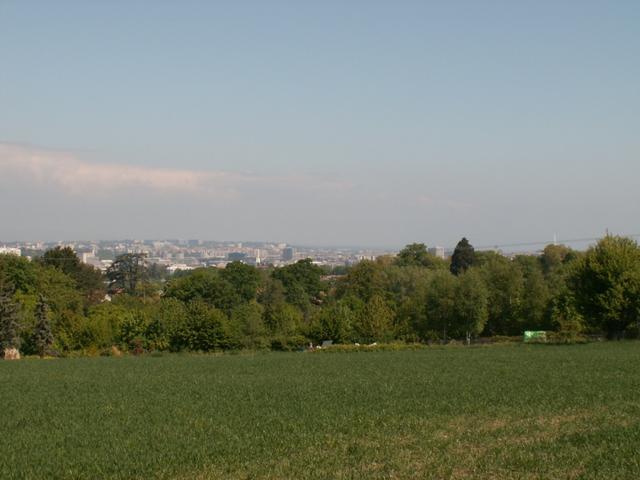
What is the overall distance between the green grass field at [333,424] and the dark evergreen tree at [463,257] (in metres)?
89.7

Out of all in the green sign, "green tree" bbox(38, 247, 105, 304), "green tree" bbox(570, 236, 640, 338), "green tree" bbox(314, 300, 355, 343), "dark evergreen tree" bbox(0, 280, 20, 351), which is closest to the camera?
"green tree" bbox(570, 236, 640, 338)

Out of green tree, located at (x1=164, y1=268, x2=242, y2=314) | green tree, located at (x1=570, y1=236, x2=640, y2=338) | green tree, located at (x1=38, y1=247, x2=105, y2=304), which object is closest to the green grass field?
green tree, located at (x1=570, y1=236, x2=640, y2=338)

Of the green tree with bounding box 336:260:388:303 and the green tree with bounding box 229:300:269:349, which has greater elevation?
the green tree with bounding box 336:260:388:303

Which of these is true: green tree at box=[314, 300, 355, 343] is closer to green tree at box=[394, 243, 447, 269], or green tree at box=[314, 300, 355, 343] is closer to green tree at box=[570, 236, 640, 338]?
green tree at box=[570, 236, 640, 338]

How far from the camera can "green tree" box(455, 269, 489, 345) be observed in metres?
76.1

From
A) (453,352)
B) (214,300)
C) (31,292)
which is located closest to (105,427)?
(453,352)

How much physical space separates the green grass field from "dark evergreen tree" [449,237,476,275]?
8966 cm

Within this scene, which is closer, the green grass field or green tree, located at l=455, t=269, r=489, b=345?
the green grass field

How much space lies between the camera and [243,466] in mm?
15273

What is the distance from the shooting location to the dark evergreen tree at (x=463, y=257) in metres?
126

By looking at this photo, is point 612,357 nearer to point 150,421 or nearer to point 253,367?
point 253,367

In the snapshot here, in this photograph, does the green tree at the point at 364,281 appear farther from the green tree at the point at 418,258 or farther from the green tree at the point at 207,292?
the green tree at the point at 418,258

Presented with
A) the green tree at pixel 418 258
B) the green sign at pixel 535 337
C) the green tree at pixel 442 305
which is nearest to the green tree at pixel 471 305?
the green tree at pixel 442 305

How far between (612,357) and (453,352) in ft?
42.2
